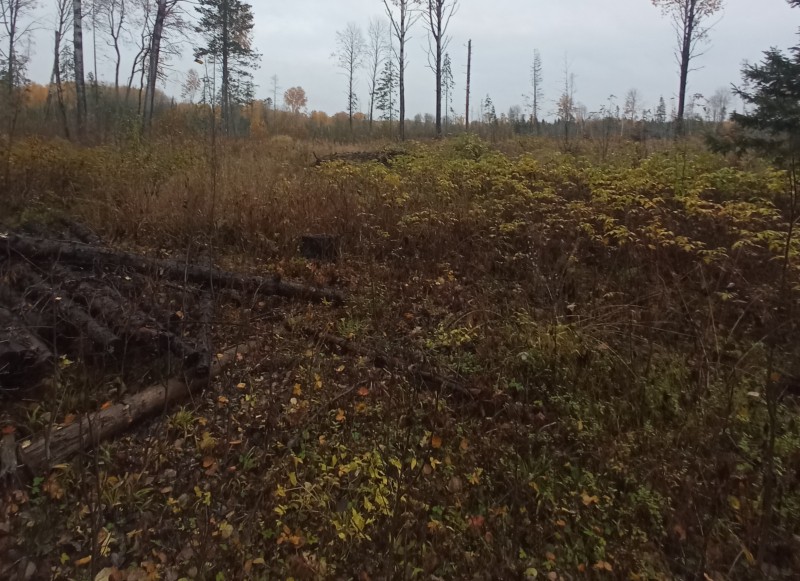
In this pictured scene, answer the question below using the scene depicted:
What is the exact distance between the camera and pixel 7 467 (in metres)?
2.62

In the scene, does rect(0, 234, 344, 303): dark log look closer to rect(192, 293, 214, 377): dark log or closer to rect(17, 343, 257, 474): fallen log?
rect(192, 293, 214, 377): dark log

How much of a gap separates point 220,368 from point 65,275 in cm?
191

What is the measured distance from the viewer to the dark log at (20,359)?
3010mm

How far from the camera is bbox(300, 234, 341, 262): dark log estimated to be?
5.71m

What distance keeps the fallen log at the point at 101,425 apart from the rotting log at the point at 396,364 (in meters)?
0.90

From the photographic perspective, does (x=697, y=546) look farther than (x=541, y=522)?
No

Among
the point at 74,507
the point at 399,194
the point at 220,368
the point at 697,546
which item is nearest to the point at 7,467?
the point at 74,507

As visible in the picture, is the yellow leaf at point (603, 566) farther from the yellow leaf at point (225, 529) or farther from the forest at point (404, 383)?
the yellow leaf at point (225, 529)

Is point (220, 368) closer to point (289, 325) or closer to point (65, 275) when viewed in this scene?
point (289, 325)

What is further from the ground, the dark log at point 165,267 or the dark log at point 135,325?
the dark log at point 165,267

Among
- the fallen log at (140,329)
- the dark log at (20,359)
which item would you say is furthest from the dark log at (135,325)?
the dark log at (20,359)

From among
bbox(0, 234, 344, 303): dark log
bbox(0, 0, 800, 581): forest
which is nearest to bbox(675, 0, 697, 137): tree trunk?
bbox(0, 0, 800, 581): forest

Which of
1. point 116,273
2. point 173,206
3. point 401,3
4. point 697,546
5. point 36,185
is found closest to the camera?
point 697,546

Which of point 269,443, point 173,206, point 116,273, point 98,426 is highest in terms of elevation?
point 173,206
